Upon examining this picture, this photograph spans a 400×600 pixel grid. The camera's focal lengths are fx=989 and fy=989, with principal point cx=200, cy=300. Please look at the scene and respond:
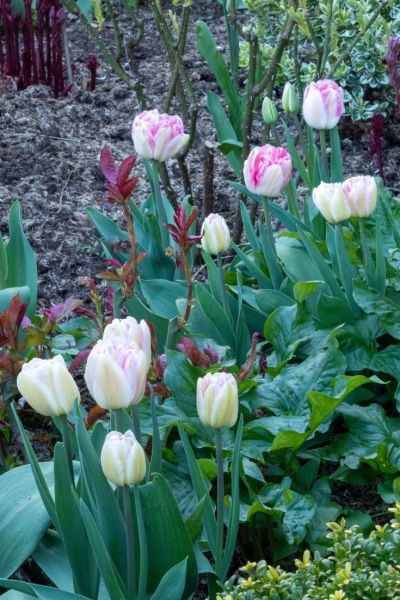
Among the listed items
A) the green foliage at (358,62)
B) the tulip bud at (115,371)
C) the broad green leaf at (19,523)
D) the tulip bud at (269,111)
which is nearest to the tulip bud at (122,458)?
the tulip bud at (115,371)

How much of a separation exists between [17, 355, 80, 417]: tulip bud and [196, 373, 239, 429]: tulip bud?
0.19 meters

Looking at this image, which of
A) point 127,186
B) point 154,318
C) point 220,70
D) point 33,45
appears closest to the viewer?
point 127,186

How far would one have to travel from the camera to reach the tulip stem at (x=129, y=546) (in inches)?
58.7

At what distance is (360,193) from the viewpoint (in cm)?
210

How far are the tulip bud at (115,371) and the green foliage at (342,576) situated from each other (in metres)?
0.33

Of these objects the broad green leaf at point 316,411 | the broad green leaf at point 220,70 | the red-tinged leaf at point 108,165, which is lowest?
the broad green leaf at point 316,411

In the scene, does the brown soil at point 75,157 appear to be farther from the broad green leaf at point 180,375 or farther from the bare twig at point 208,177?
the broad green leaf at point 180,375

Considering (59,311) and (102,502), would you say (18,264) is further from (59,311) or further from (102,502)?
(102,502)

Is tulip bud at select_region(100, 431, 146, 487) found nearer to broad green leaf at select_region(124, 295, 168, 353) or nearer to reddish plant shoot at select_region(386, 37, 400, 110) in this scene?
broad green leaf at select_region(124, 295, 168, 353)

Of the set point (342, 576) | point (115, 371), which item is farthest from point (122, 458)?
point (342, 576)

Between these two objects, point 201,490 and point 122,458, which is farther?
point 201,490

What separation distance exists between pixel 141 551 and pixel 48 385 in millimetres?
322

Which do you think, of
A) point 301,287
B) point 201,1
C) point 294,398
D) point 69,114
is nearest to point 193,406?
point 294,398

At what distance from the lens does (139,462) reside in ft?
4.56
